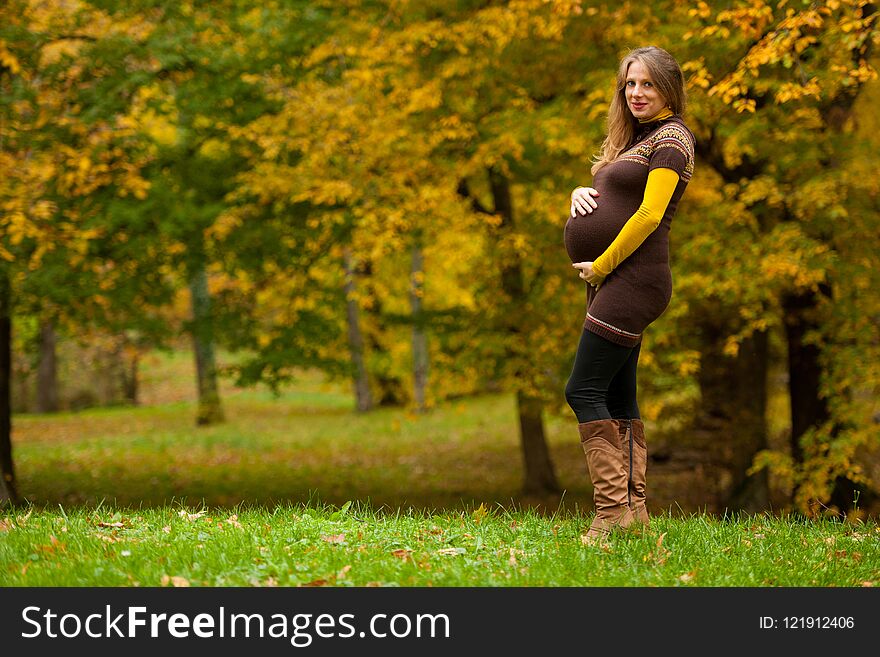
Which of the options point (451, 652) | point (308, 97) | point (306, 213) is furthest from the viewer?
point (306, 213)

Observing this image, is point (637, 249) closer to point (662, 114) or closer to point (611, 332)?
point (611, 332)

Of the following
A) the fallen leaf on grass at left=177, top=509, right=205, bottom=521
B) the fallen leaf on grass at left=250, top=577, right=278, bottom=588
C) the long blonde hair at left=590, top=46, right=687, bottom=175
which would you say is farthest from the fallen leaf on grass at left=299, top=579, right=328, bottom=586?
the long blonde hair at left=590, top=46, right=687, bottom=175

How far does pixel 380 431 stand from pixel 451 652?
1830 centimetres

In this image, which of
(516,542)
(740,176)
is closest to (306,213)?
(740,176)

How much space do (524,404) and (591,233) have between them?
28.2ft

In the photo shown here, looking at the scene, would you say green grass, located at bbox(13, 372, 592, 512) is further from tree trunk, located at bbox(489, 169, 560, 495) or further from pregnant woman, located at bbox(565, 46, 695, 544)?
pregnant woman, located at bbox(565, 46, 695, 544)

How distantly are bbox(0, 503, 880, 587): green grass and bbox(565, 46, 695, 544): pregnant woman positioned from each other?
1.17 ft

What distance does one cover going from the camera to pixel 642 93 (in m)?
4.14

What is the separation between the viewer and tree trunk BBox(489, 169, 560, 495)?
12195 millimetres

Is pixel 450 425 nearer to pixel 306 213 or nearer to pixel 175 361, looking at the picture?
pixel 306 213

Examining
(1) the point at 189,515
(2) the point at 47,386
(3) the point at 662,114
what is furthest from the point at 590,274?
(2) the point at 47,386

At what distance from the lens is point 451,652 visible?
3365mm

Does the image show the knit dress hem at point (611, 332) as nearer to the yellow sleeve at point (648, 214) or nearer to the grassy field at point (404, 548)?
the yellow sleeve at point (648, 214)

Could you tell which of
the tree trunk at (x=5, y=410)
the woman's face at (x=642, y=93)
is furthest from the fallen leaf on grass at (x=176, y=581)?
the tree trunk at (x=5, y=410)
